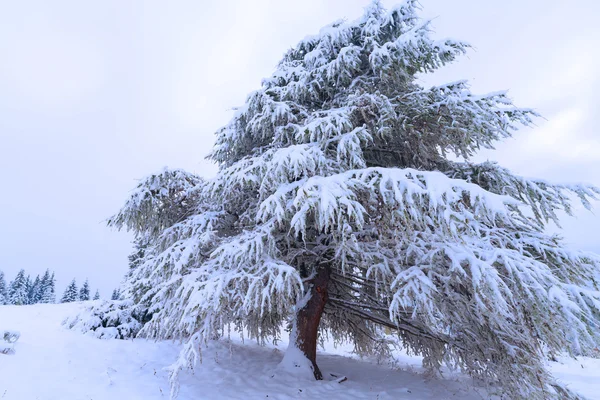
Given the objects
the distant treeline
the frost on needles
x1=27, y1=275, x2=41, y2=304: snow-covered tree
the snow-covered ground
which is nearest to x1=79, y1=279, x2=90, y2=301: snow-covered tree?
the distant treeline

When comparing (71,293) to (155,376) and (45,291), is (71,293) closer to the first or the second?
(45,291)

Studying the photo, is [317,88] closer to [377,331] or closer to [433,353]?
[433,353]

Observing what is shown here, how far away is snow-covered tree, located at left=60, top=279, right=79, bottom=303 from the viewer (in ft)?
110

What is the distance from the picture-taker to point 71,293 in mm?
34219

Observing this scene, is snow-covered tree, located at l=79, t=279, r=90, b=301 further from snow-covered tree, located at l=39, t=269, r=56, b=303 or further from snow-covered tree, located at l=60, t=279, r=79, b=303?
snow-covered tree, located at l=39, t=269, r=56, b=303

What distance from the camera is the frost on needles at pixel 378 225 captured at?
3.34 m

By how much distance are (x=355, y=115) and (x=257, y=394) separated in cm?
519

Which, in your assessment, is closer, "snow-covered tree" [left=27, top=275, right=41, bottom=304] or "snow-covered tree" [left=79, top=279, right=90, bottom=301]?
"snow-covered tree" [left=79, top=279, right=90, bottom=301]

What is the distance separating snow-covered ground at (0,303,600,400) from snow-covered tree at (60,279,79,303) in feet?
109

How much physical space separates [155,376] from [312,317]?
3093 mm

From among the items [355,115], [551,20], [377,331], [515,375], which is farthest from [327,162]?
[551,20]

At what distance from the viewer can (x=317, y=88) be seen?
21.5ft

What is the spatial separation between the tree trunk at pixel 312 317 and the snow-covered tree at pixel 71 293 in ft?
127

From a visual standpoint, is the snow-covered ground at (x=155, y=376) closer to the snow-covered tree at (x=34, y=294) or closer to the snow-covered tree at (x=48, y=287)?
the snow-covered tree at (x=48, y=287)
